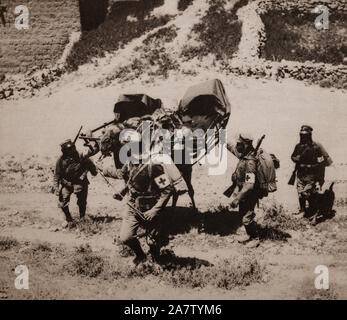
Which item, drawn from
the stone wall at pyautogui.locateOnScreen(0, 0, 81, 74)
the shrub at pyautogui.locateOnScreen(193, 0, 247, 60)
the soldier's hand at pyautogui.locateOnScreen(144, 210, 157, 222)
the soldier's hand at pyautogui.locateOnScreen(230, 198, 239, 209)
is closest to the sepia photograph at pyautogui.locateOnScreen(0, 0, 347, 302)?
the soldier's hand at pyautogui.locateOnScreen(144, 210, 157, 222)

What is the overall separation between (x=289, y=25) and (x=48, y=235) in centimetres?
1641

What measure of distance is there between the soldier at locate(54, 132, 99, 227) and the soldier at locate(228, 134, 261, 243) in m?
2.57

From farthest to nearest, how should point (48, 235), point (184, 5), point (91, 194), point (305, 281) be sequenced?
point (184, 5), point (91, 194), point (48, 235), point (305, 281)

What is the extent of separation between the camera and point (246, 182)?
7.84 metres

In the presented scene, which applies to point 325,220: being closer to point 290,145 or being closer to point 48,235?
point 290,145

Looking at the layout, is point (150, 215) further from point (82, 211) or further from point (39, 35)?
point (39, 35)

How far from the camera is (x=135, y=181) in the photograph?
24.0 feet

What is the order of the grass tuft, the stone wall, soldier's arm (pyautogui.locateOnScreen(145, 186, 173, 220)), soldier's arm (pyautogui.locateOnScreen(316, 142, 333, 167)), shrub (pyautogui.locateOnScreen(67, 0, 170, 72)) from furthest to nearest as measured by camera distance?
the stone wall, shrub (pyautogui.locateOnScreen(67, 0, 170, 72)), soldier's arm (pyautogui.locateOnScreen(316, 142, 333, 167)), the grass tuft, soldier's arm (pyautogui.locateOnScreen(145, 186, 173, 220))

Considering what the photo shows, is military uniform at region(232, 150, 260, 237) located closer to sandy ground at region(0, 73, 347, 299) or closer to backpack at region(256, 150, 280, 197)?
backpack at region(256, 150, 280, 197)

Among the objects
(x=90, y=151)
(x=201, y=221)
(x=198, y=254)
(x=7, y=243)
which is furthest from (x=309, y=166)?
(x=7, y=243)

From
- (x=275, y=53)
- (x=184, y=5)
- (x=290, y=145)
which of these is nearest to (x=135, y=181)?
(x=290, y=145)

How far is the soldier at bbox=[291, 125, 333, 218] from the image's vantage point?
Result: 8.52 metres

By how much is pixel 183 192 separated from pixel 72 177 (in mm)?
1948

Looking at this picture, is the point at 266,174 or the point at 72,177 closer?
the point at 266,174
